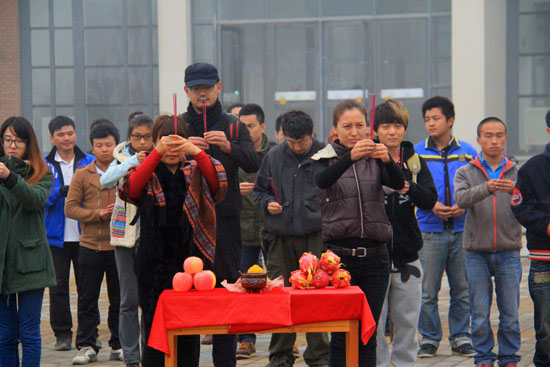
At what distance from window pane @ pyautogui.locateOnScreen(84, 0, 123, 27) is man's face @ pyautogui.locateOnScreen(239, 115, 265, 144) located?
483 inches

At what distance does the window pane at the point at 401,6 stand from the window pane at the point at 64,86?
717 centimetres

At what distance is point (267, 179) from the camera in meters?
8.93

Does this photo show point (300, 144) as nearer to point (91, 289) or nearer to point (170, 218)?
point (91, 289)

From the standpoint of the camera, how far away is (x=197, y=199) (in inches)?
246

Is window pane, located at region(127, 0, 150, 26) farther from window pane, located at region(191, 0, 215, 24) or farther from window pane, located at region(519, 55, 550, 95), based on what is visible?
window pane, located at region(519, 55, 550, 95)

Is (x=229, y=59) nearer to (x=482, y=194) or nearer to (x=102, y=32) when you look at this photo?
(x=102, y=32)

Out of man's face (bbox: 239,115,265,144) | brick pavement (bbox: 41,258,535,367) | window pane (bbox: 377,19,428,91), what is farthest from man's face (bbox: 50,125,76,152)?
window pane (bbox: 377,19,428,91)

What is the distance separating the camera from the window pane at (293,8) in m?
21.1

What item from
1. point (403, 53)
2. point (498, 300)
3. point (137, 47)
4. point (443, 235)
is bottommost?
point (498, 300)

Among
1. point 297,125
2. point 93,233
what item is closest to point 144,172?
point 297,125

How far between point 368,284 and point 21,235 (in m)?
2.57

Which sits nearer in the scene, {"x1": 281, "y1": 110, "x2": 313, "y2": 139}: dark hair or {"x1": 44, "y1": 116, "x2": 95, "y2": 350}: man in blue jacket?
{"x1": 281, "y1": 110, "x2": 313, "y2": 139}: dark hair

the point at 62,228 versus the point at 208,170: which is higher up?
the point at 208,170

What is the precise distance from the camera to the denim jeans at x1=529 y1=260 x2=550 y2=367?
23.3ft
